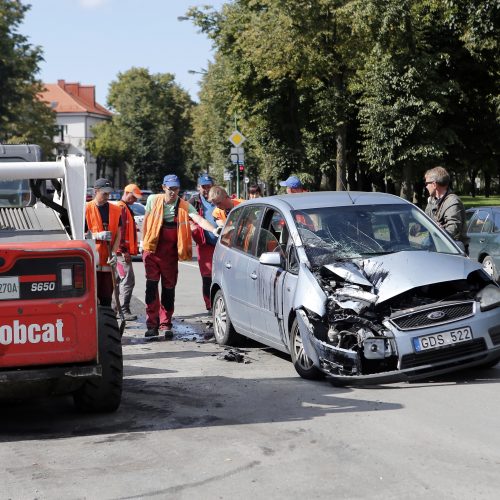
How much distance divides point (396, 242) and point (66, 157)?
10.3 ft

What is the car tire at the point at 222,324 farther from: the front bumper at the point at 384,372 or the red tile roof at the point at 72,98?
the red tile roof at the point at 72,98

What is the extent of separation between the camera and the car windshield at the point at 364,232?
9133 millimetres

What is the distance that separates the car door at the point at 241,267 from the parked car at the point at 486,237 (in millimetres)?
7901

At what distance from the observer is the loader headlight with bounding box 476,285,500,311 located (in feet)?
27.7

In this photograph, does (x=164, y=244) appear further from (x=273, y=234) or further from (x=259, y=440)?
(x=259, y=440)

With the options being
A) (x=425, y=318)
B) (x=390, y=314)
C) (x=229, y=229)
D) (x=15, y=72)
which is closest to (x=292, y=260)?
(x=390, y=314)

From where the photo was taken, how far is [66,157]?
816 centimetres

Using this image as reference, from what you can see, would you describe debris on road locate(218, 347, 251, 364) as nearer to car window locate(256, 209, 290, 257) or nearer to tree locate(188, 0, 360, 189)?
car window locate(256, 209, 290, 257)

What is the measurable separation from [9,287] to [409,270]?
3.41m

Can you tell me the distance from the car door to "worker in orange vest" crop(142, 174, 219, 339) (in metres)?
1.12

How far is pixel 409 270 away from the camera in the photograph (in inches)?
334

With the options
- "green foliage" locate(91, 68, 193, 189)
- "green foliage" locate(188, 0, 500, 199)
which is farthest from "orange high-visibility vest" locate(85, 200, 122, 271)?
"green foliage" locate(91, 68, 193, 189)

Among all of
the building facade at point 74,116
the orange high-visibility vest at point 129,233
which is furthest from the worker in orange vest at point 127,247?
the building facade at point 74,116

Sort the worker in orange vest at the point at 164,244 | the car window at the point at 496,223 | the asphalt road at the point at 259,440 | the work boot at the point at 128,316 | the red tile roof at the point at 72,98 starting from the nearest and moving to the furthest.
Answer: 1. the asphalt road at the point at 259,440
2. the worker in orange vest at the point at 164,244
3. the work boot at the point at 128,316
4. the car window at the point at 496,223
5. the red tile roof at the point at 72,98
